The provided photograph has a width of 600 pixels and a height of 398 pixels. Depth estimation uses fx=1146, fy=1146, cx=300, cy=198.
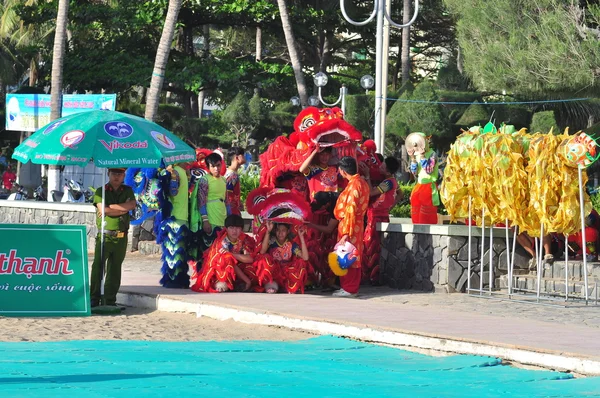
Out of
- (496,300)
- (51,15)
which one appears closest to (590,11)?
(496,300)

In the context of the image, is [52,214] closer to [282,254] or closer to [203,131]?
[282,254]

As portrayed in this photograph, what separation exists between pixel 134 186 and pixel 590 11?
13.4 m

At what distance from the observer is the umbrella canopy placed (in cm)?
1202

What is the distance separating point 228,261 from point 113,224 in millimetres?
1600

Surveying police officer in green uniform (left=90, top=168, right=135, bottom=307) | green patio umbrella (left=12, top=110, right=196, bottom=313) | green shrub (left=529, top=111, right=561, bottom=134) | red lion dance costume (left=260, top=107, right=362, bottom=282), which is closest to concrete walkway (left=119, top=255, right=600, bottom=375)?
police officer in green uniform (left=90, top=168, right=135, bottom=307)

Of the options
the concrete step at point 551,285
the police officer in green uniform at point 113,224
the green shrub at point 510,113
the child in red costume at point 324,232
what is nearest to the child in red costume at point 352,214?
the child in red costume at point 324,232

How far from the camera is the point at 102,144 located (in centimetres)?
1212

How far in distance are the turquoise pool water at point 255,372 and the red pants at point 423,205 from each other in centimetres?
594

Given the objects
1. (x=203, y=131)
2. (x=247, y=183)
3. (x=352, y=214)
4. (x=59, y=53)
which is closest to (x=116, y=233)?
(x=352, y=214)

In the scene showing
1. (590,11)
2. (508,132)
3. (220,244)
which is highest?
(590,11)

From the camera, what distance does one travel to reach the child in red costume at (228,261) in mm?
13602

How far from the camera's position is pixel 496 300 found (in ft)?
45.0

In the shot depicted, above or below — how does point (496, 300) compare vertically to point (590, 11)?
below

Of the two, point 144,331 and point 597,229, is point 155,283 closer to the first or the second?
point 144,331
